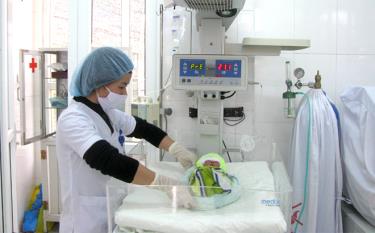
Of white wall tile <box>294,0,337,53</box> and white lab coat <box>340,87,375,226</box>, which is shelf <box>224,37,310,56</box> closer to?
white wall tile <box>294,0,337,53</box>

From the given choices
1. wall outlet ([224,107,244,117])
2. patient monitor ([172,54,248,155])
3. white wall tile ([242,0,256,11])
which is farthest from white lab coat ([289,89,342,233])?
white wall tile ([242,0,256,11])

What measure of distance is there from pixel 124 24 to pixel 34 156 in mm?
1627

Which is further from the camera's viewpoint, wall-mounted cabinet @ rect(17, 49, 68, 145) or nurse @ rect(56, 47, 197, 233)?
wall-mounted cabinet @ rect(17, 49, 68, 145)

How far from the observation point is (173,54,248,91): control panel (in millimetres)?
1653

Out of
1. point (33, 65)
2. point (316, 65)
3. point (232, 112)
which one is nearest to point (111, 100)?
point (232, 112)

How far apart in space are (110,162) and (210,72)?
0.73m

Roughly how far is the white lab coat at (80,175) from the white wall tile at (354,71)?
146 centimetres

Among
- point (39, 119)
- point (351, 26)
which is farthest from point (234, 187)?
point (39, 119)

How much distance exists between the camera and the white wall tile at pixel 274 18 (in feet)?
6.84

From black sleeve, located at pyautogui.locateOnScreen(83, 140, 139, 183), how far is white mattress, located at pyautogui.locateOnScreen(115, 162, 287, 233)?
4.3 inches

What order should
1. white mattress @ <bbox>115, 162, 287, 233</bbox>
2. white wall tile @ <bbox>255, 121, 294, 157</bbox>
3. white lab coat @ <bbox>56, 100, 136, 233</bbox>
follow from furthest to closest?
1. white wall tile @ <bbox>255, 121, 294, 157</bbox>
2. white lab coat @ <bbox>56, 100, 136, 233</bbox>
3. white mattress @ <bbox>115, 162, 287, 233</bbox>

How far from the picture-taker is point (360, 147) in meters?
1.77

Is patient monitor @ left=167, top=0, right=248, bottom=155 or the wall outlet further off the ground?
patient monitor @ left=167, top=0, right=248, bottom=155

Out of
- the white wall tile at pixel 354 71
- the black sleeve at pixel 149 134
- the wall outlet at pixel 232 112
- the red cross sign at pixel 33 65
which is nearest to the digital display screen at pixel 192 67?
the black sleeve at pixel 149 134
